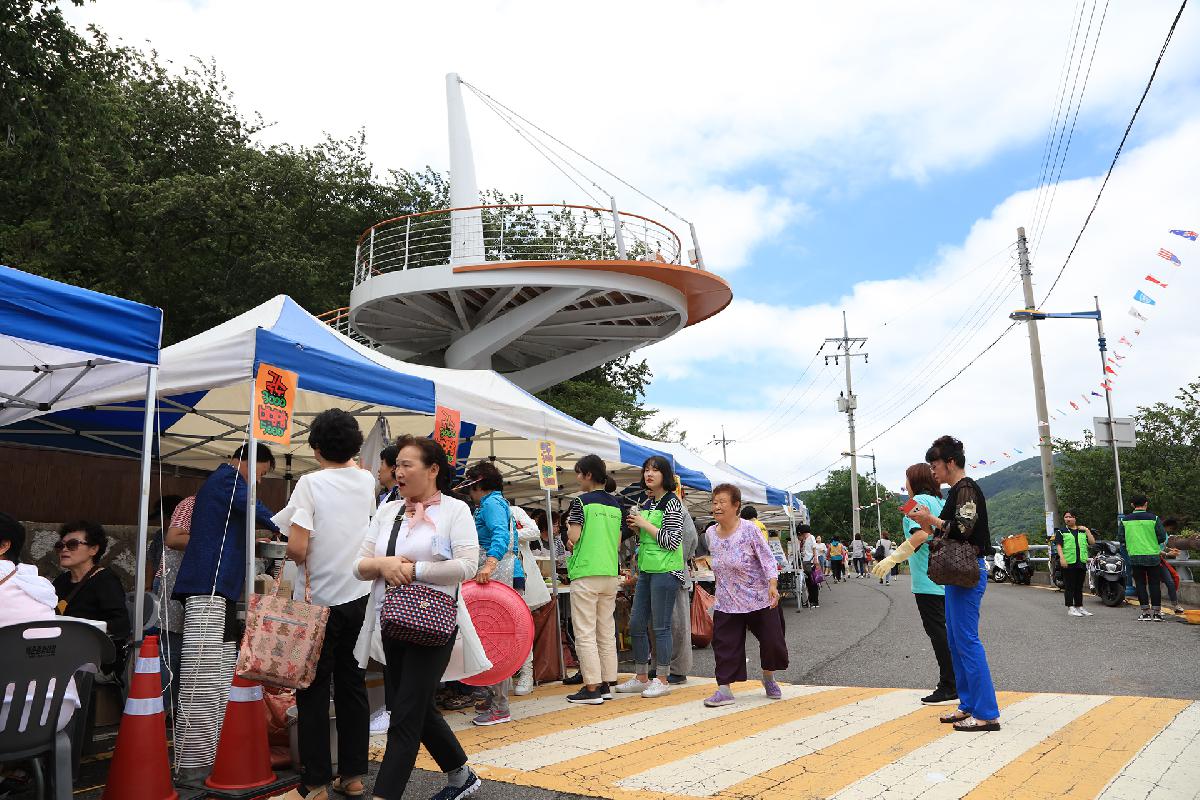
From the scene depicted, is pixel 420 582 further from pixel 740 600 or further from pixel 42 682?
pixel 740 600

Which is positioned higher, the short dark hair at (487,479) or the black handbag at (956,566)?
the short dark hair at (487,479)

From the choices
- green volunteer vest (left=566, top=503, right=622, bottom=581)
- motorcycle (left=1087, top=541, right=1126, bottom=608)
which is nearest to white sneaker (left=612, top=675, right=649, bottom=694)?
green volunteer vest (left=566, top=503, right=622, bottom=581)

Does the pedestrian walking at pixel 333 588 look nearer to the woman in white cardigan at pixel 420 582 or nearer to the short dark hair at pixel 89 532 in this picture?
the woman in white cardigan at pixel 420 582

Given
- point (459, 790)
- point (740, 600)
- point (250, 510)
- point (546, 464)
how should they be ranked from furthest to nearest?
point (546, 464)
point (740, 600)
point (250, 510)
point (459, 790)

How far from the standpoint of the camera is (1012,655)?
9.53 metres

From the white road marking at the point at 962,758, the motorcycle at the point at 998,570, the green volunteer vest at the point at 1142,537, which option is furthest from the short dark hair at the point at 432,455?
the motorcycle at the point at 998,570

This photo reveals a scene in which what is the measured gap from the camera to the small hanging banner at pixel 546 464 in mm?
8219

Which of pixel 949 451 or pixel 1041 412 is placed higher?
pixel 1041 412

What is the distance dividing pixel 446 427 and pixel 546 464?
5.29ft

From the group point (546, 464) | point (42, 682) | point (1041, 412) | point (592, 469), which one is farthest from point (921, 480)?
point (1041, 412)

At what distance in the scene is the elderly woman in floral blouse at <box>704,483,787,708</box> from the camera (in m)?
6.58

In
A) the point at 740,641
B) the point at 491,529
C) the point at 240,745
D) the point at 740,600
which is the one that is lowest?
the point at 240,745

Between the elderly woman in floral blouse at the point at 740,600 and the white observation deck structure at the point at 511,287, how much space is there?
47.2 ft

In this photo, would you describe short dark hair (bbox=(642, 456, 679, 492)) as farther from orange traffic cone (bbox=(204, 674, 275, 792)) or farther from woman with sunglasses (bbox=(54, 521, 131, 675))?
woman with sunglasses (bbox=(54, 521, 131, 675))
